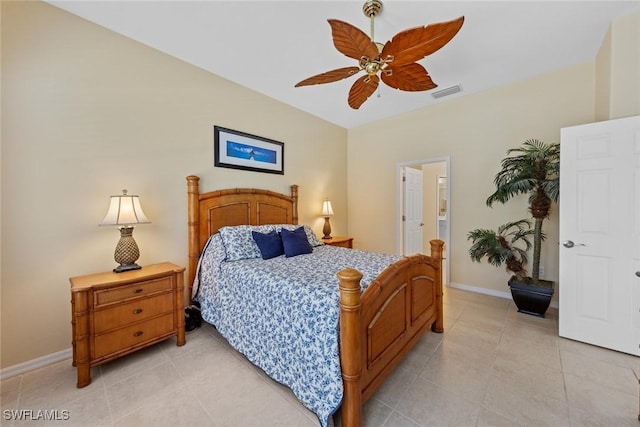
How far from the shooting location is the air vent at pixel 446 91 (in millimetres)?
3303

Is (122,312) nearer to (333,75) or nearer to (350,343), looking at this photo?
(350,343)

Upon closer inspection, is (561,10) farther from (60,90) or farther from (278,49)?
(60,90)

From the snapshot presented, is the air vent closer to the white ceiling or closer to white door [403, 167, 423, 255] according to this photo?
the white ceiling

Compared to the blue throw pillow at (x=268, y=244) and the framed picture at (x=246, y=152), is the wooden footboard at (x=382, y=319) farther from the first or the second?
the framed picture at (x=246, y=152)

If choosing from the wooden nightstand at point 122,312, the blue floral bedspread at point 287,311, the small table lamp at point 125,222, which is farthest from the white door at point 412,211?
the small table lamp at point 125,222

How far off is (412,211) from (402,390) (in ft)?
11.0

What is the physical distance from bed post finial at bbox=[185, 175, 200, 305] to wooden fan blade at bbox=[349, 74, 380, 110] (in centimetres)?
189

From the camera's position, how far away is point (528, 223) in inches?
121

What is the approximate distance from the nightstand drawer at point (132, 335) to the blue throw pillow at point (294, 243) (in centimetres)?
121

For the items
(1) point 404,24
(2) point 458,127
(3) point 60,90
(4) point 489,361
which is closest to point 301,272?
(4) point 489,361

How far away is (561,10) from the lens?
2039mm

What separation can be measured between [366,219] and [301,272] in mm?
3000

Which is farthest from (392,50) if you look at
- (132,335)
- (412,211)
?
(412,211)

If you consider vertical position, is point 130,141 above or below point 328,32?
below
